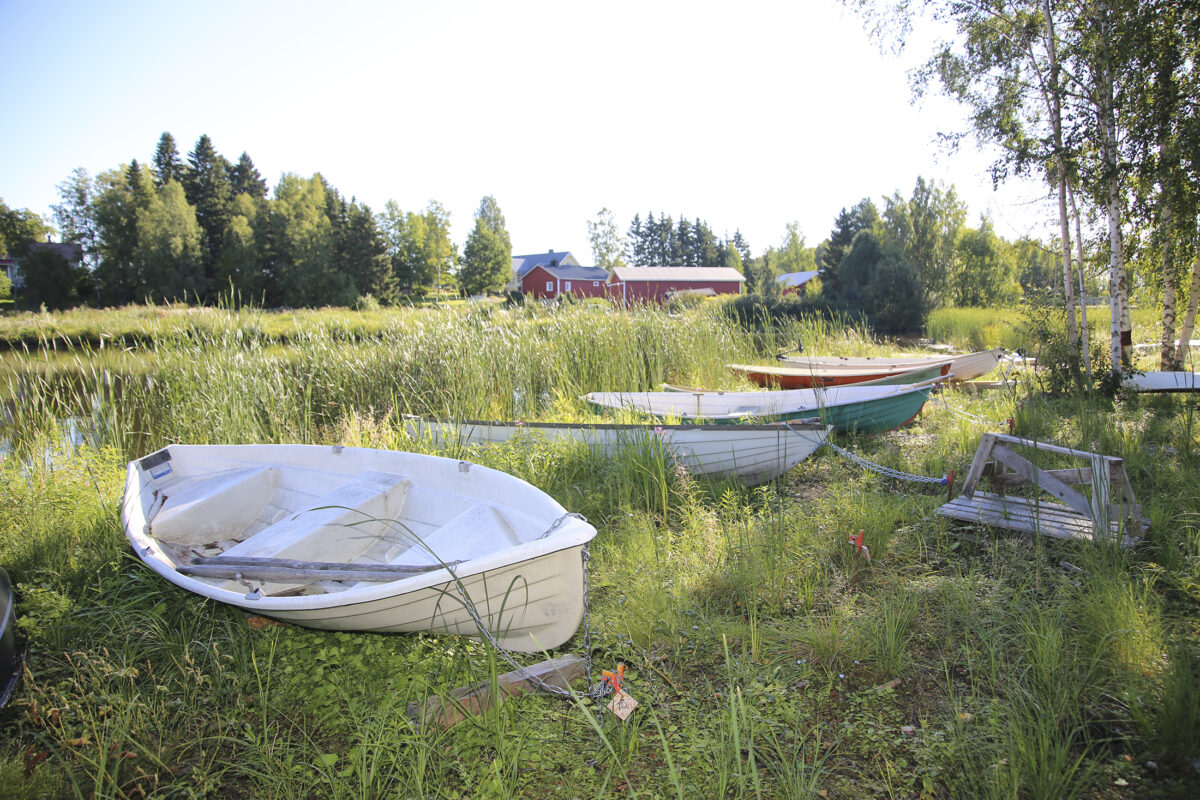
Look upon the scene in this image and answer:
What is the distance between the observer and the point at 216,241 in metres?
45.6

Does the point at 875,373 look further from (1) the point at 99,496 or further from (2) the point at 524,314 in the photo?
(1) the point at 99,496

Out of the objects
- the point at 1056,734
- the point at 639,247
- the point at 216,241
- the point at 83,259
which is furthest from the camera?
the point at 639,247

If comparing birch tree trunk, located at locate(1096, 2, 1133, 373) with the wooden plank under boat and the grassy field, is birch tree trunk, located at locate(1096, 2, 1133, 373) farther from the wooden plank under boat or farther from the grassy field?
the wooden plank under boat

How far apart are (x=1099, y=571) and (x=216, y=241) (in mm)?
53702

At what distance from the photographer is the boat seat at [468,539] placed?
111 inches

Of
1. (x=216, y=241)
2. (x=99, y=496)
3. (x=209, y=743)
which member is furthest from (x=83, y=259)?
(x=209, y=743)

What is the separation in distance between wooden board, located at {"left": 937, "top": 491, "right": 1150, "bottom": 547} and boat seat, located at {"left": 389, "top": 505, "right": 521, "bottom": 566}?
2.55 metres

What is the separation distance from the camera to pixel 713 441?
4934 millimetres

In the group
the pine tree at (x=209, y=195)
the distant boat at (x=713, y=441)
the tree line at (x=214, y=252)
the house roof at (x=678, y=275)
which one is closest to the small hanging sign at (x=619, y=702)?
the distant boat at (x=713, y=441)

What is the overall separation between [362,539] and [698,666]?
1773 millimetres

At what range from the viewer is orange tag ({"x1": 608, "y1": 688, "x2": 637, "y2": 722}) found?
2113 mm

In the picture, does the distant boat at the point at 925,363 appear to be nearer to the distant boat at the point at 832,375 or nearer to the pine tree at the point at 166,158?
the distant boat at the point at 832,375

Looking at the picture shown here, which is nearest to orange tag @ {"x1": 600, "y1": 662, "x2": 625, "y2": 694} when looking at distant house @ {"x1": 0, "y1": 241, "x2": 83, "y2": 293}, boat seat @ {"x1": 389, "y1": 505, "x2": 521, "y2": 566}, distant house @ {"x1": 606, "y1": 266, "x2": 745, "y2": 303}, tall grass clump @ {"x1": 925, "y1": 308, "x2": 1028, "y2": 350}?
boat seat @ {"x1": 389, "y1": 505, "x2": 521, "y2": 566}

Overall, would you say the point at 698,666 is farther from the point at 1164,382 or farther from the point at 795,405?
the point at 1164,382
